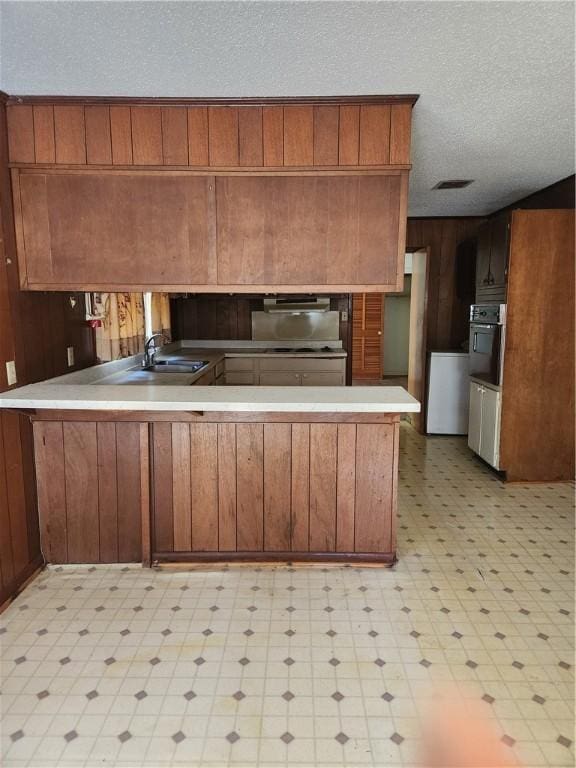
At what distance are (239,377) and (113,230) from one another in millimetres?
3434

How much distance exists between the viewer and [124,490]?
2.78m

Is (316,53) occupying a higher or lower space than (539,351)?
higher

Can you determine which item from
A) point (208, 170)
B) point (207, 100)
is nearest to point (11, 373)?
point (208, 170)

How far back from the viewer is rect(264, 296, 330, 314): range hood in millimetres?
6133

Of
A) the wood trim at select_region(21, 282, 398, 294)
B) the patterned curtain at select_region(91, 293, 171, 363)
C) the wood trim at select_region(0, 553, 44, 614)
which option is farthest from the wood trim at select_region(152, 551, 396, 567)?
the patterned curtain at select_region(91, 293, 171, 363)

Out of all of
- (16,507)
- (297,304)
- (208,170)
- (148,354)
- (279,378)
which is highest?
(208,170)

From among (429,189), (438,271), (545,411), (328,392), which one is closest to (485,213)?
(438,271)

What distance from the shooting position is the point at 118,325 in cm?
384

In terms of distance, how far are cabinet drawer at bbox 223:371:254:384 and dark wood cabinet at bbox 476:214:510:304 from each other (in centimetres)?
271

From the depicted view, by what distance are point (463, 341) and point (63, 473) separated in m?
4.46

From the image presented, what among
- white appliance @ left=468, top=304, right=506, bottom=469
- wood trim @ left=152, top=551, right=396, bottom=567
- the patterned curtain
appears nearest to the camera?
wood trim @ left=152, top=551, right=396, bottom=567

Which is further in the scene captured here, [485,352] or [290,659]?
[485,352]

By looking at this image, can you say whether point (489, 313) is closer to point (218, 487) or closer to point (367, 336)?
point (218, 487)

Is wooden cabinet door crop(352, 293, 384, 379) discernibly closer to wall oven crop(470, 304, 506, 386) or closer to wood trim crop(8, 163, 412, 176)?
wall oven crop(470, 304, 506, 386)
